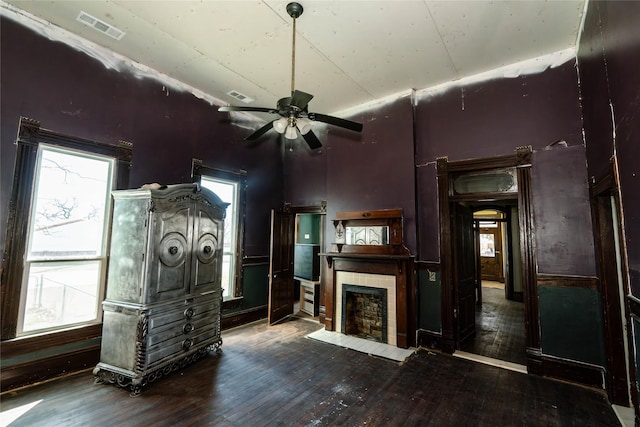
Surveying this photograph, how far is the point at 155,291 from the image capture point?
3.04 m

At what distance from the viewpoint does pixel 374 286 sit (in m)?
4.34

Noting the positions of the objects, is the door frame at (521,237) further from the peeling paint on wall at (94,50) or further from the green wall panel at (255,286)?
the peeling paint on wall at (94,50)

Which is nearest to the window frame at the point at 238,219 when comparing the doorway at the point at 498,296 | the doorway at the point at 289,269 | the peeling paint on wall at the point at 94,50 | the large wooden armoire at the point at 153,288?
the doorway at the point at 289,269

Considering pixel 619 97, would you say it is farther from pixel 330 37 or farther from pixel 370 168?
pixel 370 168

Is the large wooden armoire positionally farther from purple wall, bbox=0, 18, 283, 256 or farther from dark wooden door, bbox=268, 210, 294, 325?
dark wooden door, bbox=268, 210, 294, 325

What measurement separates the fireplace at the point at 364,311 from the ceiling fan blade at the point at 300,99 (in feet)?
9.48

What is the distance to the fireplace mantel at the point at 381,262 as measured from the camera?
160 inches

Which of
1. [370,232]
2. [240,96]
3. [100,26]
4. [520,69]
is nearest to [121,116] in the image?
[100,26]

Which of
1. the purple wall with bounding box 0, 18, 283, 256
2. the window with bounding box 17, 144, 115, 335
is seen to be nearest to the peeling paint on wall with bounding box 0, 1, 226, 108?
the purple wall with bounding box 0, 18, 283, 256

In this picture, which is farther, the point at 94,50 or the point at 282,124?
the point at 94,50

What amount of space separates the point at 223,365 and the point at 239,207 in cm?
255

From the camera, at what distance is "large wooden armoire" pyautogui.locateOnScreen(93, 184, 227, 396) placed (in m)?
2.92

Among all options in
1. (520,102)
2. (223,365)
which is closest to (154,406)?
(223,365)

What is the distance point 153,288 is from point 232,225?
6.88 feet
